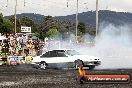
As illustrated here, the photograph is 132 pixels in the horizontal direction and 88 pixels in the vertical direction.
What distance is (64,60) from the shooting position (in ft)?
99.9

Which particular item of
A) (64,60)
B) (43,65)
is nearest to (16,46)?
(43,65)

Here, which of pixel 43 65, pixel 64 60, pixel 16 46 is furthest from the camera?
pixel 16 46

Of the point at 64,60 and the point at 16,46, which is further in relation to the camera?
the point at 16,46

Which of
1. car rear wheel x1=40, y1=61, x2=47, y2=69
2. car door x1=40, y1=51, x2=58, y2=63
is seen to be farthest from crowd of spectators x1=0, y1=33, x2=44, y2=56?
car rear wheel x1=40, y1=61, x2=47, y2=69

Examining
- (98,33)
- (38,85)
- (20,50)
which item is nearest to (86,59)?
(38,85)

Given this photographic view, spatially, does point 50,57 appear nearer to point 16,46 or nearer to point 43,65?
point 43,65

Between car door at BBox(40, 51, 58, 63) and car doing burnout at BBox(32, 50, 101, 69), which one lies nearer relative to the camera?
car doing burnout at BBox(32, 50, 101, 69)

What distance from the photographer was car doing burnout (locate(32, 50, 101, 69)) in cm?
2972

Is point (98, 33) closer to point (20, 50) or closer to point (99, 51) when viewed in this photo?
point (99, 51)

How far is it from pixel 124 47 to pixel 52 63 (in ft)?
79.2

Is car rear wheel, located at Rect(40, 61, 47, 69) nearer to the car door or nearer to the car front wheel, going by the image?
the car front wheel

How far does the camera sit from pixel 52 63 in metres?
30.9

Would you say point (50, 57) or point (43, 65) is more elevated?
point (50, 57)

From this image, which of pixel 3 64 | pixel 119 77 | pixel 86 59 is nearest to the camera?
pixel 119 77
